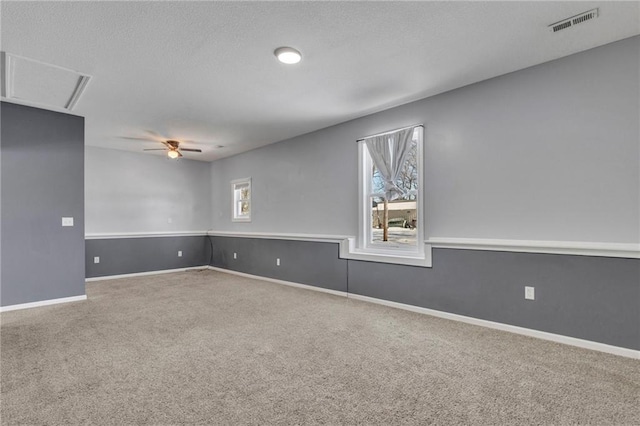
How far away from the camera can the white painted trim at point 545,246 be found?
8.34ft

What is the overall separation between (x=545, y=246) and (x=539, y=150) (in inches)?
35.7

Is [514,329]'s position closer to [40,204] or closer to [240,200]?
[240,200]

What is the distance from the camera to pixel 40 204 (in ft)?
13.6

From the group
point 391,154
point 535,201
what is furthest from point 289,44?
point 535,201

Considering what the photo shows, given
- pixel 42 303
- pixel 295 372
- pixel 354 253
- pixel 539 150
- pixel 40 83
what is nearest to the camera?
pixel 295 372

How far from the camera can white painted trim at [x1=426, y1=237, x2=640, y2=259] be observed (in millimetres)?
2541

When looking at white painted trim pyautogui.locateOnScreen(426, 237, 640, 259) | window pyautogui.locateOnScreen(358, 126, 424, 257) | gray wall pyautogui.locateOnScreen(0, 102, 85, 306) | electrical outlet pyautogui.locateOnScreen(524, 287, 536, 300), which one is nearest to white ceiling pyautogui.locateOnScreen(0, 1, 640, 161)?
window pyautogui.locateOnScreen(358, 126, 424, 257)

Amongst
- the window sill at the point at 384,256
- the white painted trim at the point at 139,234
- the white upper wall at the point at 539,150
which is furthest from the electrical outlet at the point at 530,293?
the white painted trim at the point at 139,234

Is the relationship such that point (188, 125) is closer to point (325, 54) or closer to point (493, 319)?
point (325, 54)

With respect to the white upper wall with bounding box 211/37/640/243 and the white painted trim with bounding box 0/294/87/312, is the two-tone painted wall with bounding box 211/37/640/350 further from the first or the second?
the white painted trim with bounding box 0/294/87/312

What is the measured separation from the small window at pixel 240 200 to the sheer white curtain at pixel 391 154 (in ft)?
11.4

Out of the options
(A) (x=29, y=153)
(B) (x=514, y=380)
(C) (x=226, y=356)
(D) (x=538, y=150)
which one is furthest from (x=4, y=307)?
(D) (x=538, y=150)

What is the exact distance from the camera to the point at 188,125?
4.84 metres

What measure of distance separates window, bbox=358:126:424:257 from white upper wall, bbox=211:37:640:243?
0.16 meters
